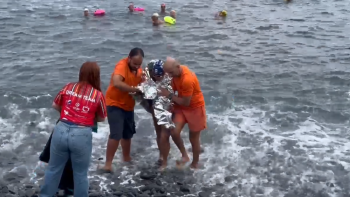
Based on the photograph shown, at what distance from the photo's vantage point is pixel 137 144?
8422 millimetres

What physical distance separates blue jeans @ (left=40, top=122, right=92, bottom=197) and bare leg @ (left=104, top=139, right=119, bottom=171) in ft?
3.89

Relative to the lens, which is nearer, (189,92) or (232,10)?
(189,92)

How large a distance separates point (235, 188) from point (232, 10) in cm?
1269

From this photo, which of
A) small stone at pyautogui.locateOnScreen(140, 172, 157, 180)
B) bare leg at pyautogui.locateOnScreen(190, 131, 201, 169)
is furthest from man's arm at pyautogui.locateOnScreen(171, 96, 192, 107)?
small stone at pyautogui.locateOnScreen(140, 172, 157, 180)

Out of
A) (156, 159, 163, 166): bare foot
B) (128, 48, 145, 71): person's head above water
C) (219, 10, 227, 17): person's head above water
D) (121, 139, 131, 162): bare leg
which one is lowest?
(156, 159, 163, 166): bare foot

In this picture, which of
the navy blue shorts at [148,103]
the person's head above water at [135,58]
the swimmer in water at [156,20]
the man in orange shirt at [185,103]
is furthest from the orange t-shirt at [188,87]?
the swimmer in water at [156,20]

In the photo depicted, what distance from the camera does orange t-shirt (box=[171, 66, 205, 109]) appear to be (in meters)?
6.36

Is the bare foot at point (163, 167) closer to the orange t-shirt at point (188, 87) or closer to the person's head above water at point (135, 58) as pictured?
the orange t-shirt at point (188, 87)

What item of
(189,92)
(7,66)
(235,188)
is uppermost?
(189,92)

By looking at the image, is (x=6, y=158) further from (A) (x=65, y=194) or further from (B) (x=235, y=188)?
(B) (x=235, y=188)

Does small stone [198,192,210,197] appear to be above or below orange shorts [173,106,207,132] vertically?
below

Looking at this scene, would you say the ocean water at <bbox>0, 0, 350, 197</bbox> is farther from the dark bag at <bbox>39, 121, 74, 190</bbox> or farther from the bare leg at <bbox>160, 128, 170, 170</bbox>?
the dark bag at <bbox>39, 121, 74, 190</bbox>

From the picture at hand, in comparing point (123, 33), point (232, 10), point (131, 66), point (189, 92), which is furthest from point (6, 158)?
point (232, 10)

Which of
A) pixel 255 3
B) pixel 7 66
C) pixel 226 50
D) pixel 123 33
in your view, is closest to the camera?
pixel 7 66
